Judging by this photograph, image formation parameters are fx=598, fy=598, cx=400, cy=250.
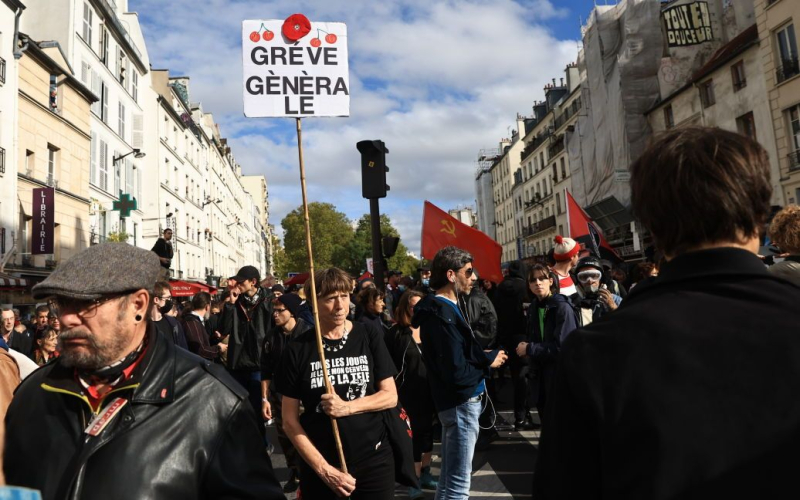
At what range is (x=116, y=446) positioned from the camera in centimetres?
171

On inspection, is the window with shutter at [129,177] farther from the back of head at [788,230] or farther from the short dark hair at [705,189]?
the short dark hair at [705,189]

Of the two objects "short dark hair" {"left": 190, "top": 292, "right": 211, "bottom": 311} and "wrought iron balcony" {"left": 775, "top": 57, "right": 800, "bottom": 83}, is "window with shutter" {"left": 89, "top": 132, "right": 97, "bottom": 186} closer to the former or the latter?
"short dark hair" {"left": 190, "top": 292, "right": 211, "bottom": 311}

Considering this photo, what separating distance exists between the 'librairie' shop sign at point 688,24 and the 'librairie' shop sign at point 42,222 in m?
25.1

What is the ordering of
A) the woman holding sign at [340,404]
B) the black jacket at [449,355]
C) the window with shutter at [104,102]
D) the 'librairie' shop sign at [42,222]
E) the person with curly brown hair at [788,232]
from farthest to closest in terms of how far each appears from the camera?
1. the window with shutter at [104,102]
2. the 'librairie' shop sign at [42,222]
3. the black jacket at [449,355]
4. the person with curly brown hair at [788,232]
5. the woman holding sign at [340,404]

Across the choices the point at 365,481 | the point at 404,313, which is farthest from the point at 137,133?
the point at 365,481

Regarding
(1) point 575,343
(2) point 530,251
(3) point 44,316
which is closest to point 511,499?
(1) point 575,343

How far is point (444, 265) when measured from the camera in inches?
167

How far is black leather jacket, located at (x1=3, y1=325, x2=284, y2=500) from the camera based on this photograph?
1.70m

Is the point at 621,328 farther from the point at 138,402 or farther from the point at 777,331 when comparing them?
the point at 138,402

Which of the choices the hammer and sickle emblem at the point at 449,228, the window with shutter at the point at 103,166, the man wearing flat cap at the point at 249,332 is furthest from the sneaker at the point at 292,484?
the window with shutter at the point at 103,166

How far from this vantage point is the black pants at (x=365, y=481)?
3.21 meters

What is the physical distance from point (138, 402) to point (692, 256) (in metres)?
1.56

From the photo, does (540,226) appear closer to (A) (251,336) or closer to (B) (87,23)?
(B) (87,23)

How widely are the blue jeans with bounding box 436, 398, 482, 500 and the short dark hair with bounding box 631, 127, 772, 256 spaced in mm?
2802
